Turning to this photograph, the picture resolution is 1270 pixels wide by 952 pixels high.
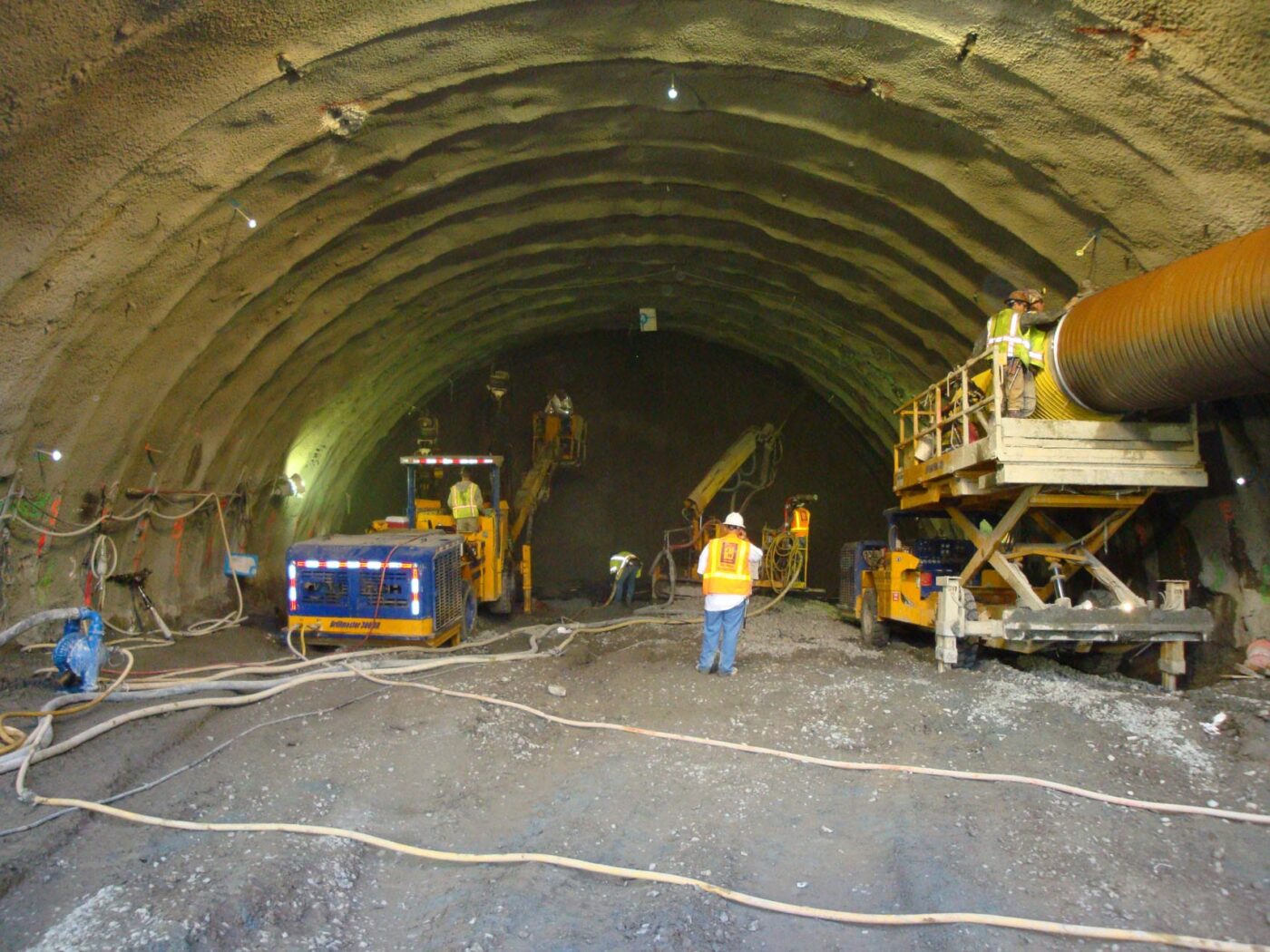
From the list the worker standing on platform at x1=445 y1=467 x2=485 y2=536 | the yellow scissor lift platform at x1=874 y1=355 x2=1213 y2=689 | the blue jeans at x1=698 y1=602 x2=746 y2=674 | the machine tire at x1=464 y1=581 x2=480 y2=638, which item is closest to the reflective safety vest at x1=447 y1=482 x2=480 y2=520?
the worker standing on platform at x1=445 y1=467 x2=485 y2=536

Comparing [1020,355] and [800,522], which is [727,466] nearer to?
[800,522]

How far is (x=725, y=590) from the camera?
22.8 feet

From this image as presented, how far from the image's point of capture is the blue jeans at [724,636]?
7.05 metres

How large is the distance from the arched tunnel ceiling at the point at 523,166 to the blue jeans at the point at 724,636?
427 cm

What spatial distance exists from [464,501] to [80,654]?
496 centimetres

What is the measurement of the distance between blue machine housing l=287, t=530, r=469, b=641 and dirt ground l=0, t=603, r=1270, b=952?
1463 mm

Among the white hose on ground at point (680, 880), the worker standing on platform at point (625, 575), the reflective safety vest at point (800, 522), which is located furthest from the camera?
the worker standing on platform at point (625, 575)

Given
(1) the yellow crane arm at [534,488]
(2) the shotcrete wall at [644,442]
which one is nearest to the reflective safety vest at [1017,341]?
(1) the yellow crane arm at [534,488]

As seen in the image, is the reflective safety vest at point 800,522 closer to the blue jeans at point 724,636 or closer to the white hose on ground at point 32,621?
the blue jeans at point 724,636

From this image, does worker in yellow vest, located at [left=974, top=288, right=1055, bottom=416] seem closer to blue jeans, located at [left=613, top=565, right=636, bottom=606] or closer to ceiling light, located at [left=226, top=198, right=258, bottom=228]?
ceiling light, located at [left=226, top=198, right=258, bottom=228]

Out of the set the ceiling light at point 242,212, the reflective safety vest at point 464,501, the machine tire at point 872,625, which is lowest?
the machine tire at point 872,625

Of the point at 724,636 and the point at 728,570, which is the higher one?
the point at 728,570

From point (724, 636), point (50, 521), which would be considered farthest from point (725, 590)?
point (50, 521)

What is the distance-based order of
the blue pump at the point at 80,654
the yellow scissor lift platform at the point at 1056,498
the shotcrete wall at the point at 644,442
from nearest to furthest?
the blue pump at the point at 80,654, the yellow scissor lift platform at the point at 1056,498, the shotcrete wall at the point at 644,442
